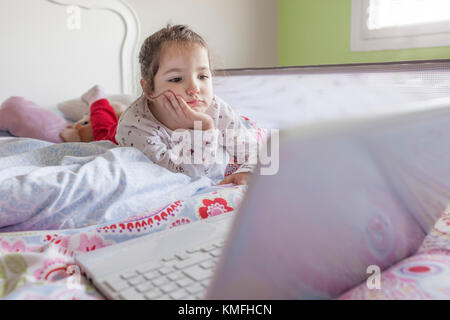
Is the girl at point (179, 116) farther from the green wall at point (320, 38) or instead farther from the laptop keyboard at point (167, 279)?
the green wall at point (320, 38)

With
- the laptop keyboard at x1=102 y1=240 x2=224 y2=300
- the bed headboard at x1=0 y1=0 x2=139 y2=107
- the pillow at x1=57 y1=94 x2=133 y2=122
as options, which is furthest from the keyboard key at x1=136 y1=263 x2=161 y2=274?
the bed headboard at x1=0 y1=0 x2=139 y2=107

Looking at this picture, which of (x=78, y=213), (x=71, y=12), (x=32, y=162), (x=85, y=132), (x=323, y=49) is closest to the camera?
(x=78, y=213)

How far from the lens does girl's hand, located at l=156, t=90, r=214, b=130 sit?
3.40ft

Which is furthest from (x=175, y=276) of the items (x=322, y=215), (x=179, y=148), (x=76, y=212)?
(x=179, y=148)

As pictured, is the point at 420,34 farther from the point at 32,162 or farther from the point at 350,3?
the point at 32,162

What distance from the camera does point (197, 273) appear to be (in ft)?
1.32

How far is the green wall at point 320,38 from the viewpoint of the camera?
2.22 m

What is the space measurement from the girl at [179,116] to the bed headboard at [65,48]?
3.19ft

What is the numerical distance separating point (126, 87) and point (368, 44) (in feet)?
4.66

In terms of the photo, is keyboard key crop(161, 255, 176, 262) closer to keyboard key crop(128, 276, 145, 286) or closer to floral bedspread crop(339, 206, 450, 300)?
keyboard key crop(128, 276, 145, 286)

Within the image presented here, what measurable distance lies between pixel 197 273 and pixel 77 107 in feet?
4.70

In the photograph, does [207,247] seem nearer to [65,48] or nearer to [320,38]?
[65,48]
